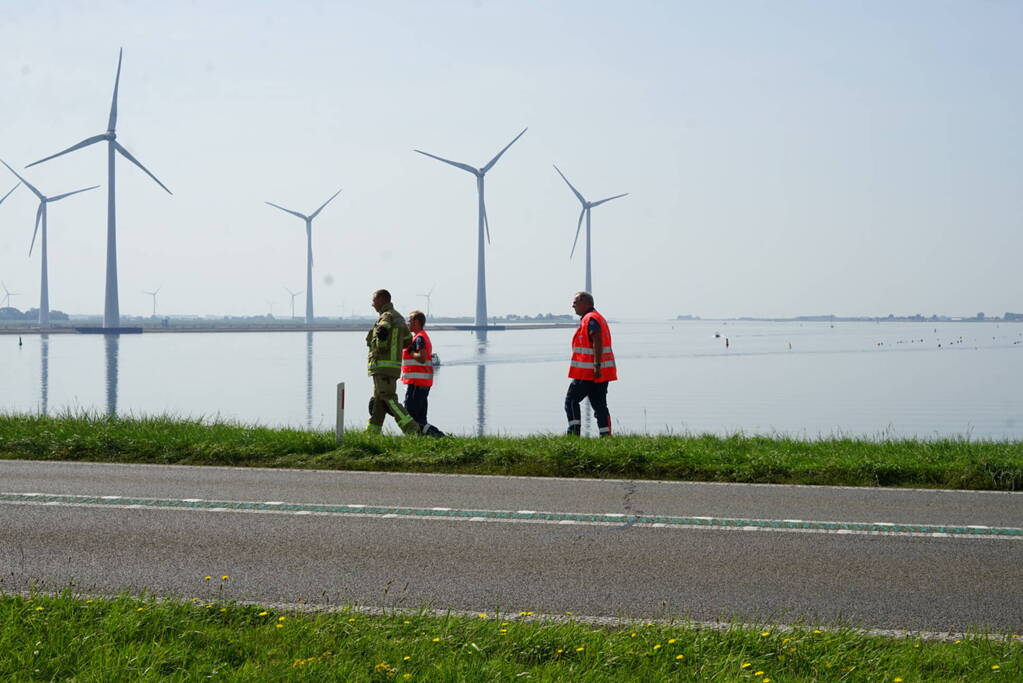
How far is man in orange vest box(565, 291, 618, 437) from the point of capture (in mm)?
14672

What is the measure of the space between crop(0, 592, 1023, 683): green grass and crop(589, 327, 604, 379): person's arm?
8959 millimetres

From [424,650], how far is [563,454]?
23.6 feet

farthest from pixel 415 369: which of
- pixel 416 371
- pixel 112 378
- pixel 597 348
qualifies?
pixel 112 378

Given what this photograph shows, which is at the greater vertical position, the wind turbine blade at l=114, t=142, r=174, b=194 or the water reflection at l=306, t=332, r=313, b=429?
the wind turbine blade at l=114, t=142, r=174, b=194

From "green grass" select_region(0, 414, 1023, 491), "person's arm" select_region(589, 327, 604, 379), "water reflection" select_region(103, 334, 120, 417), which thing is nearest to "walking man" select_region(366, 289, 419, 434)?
"green grass" select_region(0, 414, 1023, 491)

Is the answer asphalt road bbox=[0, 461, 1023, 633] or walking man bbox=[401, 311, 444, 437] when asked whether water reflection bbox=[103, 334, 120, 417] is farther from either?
asphalt road bbox=[0, 461, 1023, 633]

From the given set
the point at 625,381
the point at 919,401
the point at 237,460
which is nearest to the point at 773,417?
the point at 919,401

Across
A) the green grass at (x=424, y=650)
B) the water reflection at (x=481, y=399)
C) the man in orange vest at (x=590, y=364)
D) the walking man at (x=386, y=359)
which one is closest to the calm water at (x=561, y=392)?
the water reflection at (x=481, y=399)

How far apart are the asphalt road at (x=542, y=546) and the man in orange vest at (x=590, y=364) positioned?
369 centimetres

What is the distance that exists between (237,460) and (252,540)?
16.5 feet

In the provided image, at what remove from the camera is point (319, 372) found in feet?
195

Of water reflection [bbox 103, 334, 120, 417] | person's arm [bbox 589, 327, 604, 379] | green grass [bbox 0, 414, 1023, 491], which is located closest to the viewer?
green grass [bbox 0, 414, 1023, 491]

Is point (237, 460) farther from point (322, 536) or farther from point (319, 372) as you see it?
point (319, 372)

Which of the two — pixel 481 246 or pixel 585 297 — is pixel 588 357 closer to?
pixel 585 297
